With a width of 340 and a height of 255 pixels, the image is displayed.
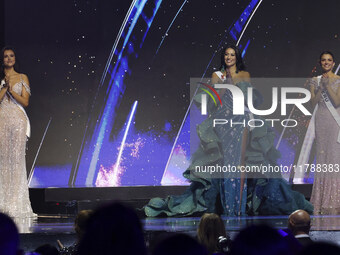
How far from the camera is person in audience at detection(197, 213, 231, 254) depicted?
3275 mm

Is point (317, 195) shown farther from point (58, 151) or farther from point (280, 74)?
point (58, 151)

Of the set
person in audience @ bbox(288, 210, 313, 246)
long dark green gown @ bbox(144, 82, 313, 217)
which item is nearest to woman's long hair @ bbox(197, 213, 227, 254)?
person in audience @ bbox(288, 210, 313, 246)

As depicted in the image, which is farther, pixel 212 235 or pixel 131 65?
pixel 131 65

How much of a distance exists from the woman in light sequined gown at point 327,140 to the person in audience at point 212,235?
470 centimetres

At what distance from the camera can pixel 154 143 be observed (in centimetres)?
985

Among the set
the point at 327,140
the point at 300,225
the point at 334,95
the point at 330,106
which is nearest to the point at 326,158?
the point at 327,140

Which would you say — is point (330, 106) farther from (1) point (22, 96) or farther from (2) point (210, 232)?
(2) point (210, 232)

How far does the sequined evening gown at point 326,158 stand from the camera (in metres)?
7.82

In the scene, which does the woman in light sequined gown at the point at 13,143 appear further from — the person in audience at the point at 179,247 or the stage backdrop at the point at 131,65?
the person in audience at the point at 179,247

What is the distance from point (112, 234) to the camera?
135 cm

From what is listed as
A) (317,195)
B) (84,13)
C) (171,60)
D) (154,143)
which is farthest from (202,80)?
(317,195)

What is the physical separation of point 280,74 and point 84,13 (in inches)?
118

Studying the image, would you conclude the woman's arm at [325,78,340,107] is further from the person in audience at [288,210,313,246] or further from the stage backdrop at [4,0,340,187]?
the person in audience at [288,210,313,246]

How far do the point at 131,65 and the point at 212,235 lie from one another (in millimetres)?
6720
